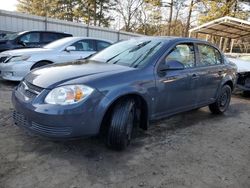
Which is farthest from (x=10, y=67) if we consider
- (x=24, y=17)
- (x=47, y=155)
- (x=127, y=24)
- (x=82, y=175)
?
(x=127, y=24)

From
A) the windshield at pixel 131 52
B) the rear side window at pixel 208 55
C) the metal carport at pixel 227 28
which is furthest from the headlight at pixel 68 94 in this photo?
the metal carport at pixel 227 28

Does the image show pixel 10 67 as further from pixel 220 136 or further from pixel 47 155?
pixel 220 136

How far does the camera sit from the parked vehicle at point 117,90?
297cm

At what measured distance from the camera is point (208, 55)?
512 cm

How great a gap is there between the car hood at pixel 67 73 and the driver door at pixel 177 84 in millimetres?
617

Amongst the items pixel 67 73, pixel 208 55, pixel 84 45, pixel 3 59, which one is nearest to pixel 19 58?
pixel 3 59

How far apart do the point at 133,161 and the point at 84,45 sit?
218 inches

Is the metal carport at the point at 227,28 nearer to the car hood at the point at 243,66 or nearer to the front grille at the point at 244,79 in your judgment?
the car hood at the point at 243,66

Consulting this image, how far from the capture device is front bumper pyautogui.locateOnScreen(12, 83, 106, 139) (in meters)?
2.92

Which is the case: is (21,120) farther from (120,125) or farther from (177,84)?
(177,84)

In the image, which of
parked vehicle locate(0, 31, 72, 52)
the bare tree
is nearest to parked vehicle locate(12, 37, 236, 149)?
parked vehicle locate(0, 31, 72, 52)

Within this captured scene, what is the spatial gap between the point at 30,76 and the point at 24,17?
1177 centimetres

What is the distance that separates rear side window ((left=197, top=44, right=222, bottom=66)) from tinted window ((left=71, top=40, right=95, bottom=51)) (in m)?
4.05

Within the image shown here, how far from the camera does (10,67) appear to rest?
6.63m
